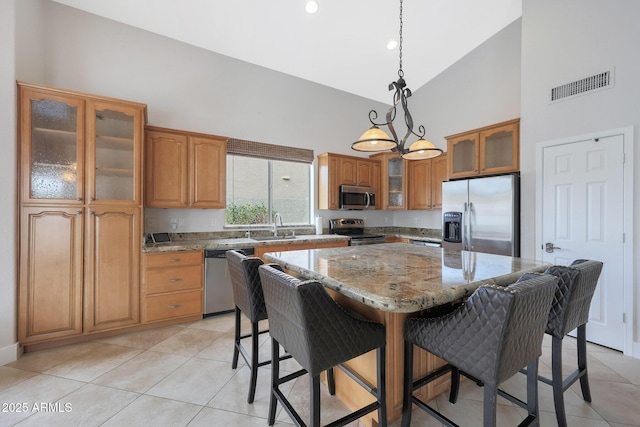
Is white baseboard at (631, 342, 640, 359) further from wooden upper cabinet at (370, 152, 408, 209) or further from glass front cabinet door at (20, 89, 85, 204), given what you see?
glass front cabinet door at (20, 89, 85, 204)

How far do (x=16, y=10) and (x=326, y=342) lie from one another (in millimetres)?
3744

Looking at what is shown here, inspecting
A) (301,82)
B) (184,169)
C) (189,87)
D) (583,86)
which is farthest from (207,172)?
(583,86)

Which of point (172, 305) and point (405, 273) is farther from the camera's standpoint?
point (172, 305)

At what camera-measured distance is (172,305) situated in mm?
2979

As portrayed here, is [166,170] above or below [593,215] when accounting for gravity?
above

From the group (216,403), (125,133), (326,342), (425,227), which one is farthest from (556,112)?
(125,133)

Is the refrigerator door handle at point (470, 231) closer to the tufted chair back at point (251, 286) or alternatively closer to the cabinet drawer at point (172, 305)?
the tufted chair back at point (251, 286)

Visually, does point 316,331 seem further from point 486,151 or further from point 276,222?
point 486,151

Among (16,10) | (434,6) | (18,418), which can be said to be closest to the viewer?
(18,418)

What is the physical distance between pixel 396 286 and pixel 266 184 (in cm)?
344

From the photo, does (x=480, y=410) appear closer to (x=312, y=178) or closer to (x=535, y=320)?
(x=535, y=320)

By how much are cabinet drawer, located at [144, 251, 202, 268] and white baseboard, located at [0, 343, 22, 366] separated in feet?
3.59

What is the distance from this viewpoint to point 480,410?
66.4 inches

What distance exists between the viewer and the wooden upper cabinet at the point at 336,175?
4547 mm
